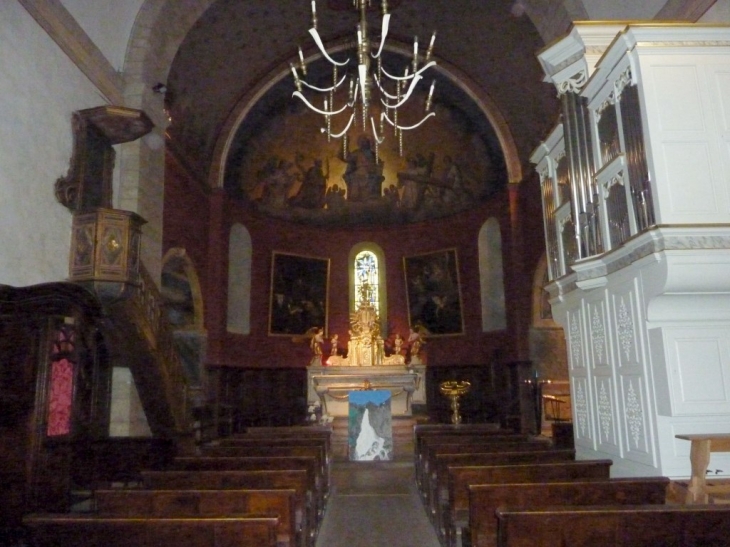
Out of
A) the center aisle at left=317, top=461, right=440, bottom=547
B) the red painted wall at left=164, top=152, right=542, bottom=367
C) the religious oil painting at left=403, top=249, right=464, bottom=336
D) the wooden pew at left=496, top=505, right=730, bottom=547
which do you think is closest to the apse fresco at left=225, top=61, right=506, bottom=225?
the red painted wall at left=164, top=152, right=542, bottom=367

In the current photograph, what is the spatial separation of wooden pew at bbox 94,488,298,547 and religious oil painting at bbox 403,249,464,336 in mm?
11978

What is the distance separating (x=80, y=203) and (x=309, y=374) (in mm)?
8005

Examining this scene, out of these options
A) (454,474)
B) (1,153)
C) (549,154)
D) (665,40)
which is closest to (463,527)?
(454,474)

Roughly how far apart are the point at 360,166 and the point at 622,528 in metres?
14.3

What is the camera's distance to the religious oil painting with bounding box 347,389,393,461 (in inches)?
335

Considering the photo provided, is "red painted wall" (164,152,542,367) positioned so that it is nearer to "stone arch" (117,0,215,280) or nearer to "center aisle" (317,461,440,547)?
"stone arch" (117,0,215,280)

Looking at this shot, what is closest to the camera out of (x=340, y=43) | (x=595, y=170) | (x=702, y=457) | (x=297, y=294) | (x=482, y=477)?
(x=702, y=457)

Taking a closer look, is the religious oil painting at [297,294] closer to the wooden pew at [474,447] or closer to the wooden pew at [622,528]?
the wooden pew at [474,447]

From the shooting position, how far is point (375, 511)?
6.78m

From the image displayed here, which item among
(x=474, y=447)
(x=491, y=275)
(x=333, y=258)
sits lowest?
(x=474, y=447)

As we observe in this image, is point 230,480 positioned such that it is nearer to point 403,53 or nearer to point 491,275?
point 491,275

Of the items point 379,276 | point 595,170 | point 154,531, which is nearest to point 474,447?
point 595,170

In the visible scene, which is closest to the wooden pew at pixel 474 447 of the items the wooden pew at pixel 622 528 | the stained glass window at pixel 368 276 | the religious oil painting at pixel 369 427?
the religious oil painting at pixel 369 427

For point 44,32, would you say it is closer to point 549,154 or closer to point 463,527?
point 549,154
